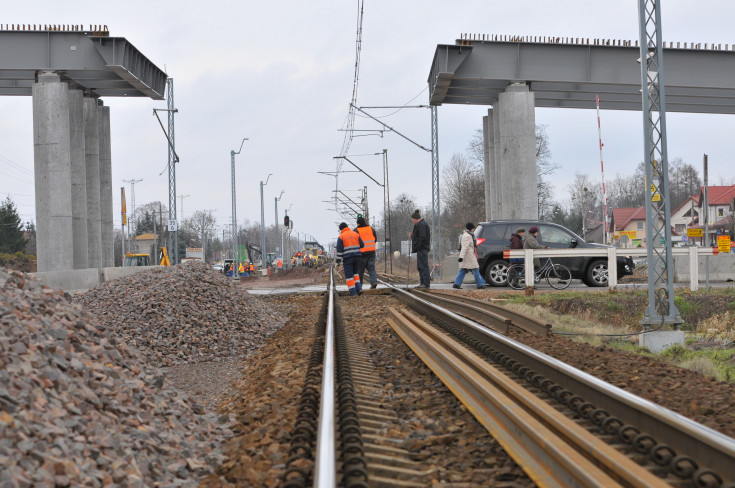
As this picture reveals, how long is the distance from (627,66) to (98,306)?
23564mm

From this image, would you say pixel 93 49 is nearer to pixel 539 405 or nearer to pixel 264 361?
pixel 264 361

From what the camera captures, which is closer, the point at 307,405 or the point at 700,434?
the point at 700,434

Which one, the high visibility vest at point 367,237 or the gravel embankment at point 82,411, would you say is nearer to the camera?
the gravel embankment at point 82,411

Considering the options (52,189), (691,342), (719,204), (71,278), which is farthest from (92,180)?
(719,204)

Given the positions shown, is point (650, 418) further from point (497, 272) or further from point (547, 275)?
point (497, 272)

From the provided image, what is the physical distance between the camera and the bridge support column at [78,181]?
29.0m

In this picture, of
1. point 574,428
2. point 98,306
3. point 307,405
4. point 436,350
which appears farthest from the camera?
point 98,306

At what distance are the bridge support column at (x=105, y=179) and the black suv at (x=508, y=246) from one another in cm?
1990

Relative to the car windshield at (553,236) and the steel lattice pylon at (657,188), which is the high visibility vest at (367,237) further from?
the steel lattice pylon at (657,188)

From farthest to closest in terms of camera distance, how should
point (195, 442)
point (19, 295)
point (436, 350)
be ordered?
1. point (436, 350)
2. point (19, 295)
3. point (195, 442)

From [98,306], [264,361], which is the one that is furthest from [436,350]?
[98,306]

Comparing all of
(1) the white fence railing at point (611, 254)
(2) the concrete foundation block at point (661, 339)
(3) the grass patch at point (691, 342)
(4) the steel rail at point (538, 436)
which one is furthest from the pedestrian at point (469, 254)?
(4) the steel rail at point (538, 436)

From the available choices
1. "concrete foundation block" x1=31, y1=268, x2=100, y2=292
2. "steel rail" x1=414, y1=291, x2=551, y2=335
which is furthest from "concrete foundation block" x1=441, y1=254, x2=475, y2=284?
"steel rail" x1=414, y1=291, x2=551, y2=335

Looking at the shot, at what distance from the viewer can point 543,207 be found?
76438 millimetres
